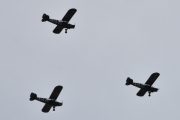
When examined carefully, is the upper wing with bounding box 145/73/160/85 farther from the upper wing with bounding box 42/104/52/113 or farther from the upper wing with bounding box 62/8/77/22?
the upper wing with bounding box 42/104/52/113

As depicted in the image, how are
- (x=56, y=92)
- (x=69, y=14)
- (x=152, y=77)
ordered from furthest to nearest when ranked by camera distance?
1. (x=152, y=77)
2. (x=69, y=14)
3. (x=56, y=92)

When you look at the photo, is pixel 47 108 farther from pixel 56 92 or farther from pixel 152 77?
pixel 152 77

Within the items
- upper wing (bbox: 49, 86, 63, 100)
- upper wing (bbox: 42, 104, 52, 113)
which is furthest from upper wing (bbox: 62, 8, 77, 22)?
upper wing (bbox: 42, 104, 52, 113)

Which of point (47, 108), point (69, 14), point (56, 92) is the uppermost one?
point (69, 14)

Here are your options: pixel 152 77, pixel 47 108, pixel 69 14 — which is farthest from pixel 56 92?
pixel 152 77

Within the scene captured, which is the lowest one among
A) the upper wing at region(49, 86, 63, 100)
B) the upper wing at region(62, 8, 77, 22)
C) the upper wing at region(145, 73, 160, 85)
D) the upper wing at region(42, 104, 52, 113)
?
the upper wing at region(42, 104, 52, 113)

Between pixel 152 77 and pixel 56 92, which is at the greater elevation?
pixel 152 77

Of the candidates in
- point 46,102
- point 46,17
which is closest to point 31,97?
point 46,102

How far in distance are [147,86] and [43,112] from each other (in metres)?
16.4

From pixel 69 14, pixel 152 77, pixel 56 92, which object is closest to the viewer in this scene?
pixel 56 92

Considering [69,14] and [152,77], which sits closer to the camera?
[69,14]

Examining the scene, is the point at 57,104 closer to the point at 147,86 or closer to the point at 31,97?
the point at 31,97

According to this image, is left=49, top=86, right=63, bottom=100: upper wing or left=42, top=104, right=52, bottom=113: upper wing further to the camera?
left=42, top=104, right=52, bottom=113: upper wing

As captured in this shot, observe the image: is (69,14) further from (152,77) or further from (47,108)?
(152,77)
